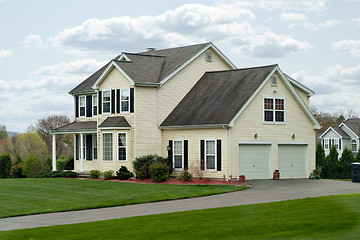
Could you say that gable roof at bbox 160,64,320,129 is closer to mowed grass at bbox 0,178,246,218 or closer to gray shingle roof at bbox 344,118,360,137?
mowed grass at bbox 0,178,246,218

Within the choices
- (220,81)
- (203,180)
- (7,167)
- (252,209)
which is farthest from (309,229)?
(7,167)

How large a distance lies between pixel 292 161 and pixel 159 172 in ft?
28.9

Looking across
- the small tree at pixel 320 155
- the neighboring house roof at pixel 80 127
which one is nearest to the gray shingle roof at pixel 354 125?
the small tree at pixel 320 155

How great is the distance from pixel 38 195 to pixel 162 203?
21.8ft

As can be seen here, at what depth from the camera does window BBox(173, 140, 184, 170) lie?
120 ft

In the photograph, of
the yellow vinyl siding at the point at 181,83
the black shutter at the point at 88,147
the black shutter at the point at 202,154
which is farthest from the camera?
the black shutter at the point at 88,147

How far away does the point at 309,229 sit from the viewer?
47.5 feet

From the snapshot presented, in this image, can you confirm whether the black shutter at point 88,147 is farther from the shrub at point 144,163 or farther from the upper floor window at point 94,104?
the shrub at point 144,163

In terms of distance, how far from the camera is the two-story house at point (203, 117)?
34.7 metres

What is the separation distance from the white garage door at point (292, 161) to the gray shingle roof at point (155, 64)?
28.9ft

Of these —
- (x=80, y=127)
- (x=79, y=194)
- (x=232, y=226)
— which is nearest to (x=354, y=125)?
(x=80, y=127)

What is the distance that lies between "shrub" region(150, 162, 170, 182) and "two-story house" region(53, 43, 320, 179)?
2.19 m

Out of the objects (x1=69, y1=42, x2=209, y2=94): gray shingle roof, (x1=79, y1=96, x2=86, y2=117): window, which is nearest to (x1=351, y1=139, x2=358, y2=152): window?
(x1=69, y1=42, x2=209, y2=94): gray shingle roof

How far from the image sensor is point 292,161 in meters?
37.2
